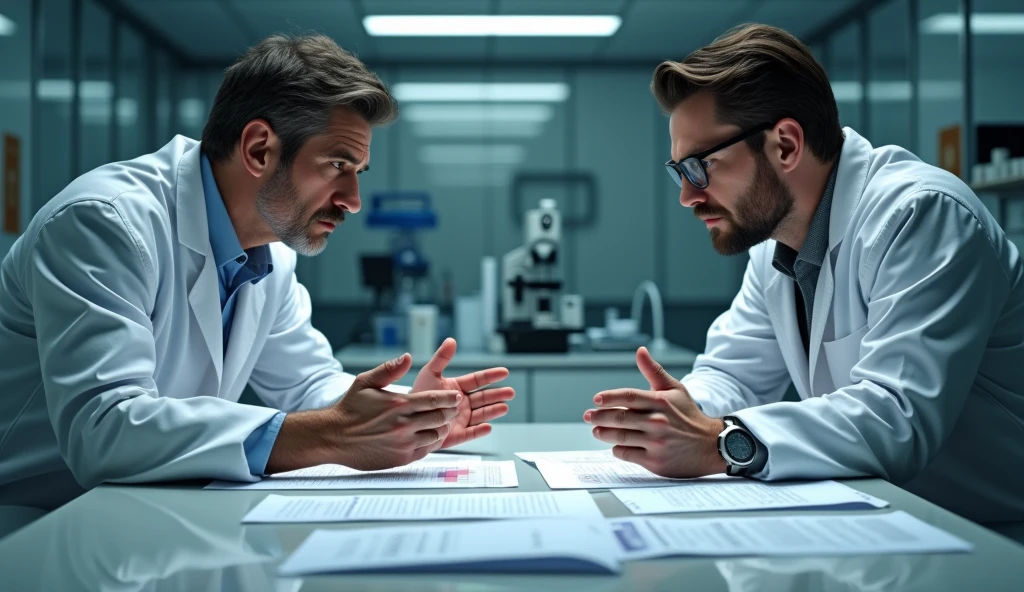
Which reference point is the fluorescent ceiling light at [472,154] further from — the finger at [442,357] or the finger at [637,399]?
the finger at [637,399]

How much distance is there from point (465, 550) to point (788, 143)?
1.08 metres

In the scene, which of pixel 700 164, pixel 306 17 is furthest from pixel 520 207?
pixel 700 164

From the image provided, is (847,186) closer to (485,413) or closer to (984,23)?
(485,413)

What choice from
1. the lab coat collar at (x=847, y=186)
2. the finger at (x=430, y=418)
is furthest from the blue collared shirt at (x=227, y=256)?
the lab coat collar at (x=847, y=186)

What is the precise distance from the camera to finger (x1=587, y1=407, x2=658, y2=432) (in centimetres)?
108

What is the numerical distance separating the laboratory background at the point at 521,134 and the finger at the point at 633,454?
2.09 m

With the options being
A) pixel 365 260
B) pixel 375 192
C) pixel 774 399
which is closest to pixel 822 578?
pixel 774 399

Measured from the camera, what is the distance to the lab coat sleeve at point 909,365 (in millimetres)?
1034

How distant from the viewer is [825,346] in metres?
1.37

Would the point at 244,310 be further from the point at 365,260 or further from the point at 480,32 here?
the point at 480,32

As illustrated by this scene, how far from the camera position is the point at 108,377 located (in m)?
1.05

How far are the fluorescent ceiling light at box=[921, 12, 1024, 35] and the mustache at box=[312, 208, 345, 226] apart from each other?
2.92m

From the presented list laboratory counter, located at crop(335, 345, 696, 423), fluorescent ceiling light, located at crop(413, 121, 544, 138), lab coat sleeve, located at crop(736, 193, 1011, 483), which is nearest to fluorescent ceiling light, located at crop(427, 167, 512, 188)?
fluorescent ceiling light, located at crop(413, 121, 544, 138)

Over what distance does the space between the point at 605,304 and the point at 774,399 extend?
11.3 ft
